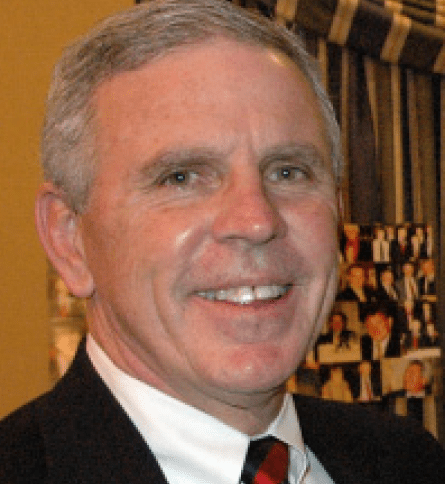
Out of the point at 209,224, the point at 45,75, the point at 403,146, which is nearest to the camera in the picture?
the point at 209,224

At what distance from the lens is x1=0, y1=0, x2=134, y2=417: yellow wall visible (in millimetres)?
2430

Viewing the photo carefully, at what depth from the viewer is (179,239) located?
132 cm

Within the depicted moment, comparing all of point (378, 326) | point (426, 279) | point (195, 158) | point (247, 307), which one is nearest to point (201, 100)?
point (195, 158)

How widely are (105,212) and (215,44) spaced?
0.30 metres

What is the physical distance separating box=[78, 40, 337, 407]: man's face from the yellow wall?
1.07 metres

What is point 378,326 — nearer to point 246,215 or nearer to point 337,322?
point 337,322

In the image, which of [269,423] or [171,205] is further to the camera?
[269,423]

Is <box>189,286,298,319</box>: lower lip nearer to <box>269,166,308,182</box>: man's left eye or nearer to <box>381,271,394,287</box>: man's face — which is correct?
<box>269,166,308,182</box>: man's left eye

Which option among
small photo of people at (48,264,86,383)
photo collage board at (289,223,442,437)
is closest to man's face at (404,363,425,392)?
photo collage board at (289,223,442,437)

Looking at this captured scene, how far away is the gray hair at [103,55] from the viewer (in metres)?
1.38

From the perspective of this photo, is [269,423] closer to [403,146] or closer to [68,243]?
[68,243]

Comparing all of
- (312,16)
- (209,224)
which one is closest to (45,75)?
(312,16)

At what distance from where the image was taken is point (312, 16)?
8.90 ft

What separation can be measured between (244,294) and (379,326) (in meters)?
1.52
